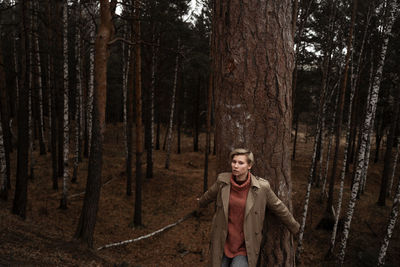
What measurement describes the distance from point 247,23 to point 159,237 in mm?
10663

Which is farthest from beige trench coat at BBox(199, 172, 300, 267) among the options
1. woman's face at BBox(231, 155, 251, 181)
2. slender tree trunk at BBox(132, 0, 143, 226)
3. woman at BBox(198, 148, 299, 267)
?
slender tree trunk at BBox(132, 0, 143, 226)

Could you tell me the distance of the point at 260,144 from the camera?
2.33 metres

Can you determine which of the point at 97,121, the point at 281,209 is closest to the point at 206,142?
the point at 97,121

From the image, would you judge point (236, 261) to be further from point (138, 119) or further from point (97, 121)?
point (138, 119)

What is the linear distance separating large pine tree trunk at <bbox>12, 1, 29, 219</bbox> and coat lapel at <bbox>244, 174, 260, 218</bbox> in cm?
865

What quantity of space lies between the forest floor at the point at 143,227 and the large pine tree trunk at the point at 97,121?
0.61 meters

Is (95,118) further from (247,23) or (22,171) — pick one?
(247,23)

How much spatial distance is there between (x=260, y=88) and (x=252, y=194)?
1.00 meters

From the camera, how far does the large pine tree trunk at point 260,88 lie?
2223mm

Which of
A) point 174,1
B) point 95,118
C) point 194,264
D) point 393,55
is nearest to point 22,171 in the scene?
point 95,118

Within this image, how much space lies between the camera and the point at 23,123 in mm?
8805

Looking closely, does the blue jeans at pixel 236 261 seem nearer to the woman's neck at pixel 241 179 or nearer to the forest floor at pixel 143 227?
the woman's neck at pixel 241 179

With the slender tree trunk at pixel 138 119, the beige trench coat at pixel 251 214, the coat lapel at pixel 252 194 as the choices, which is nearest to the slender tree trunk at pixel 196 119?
the slender tree trunk at pixel 138 119

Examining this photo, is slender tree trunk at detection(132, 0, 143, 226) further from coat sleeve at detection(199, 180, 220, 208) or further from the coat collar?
the coat collar
